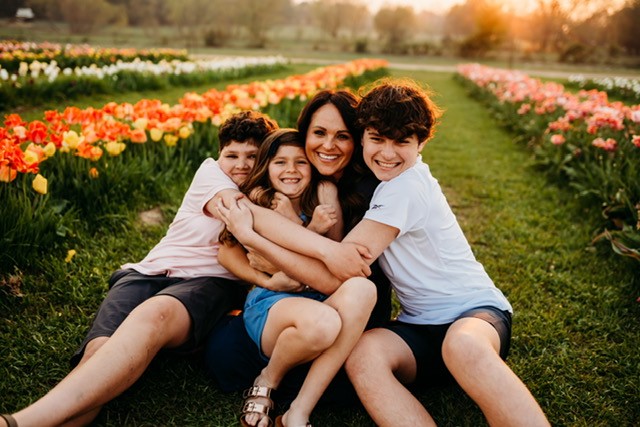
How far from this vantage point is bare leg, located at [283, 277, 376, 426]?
1.86 metres

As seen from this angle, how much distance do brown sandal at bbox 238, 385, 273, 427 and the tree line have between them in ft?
112

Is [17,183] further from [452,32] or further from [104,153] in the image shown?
[452,32]

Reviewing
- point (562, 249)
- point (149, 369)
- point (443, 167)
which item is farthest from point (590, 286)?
point (443, 167)

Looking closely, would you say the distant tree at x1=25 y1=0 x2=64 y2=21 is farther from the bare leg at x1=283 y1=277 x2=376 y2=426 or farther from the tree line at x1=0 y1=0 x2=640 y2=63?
the bare leg at x1=283 y1=277 x2=376 y2=426

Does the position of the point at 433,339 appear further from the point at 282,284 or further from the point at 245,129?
the point at 245,129

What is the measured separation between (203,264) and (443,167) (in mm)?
4812

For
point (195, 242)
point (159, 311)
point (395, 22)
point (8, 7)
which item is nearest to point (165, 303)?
point (159, 311)

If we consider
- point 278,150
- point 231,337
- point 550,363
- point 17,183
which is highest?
point 278,150

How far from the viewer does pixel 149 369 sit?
7.55ft

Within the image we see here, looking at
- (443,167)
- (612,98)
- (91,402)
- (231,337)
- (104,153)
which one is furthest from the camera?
(612,98)

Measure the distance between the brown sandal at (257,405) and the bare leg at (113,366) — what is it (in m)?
0.41

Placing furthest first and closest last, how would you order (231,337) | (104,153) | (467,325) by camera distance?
(104,153) → (231,337) → (467,325)

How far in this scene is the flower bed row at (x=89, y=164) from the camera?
2.86m

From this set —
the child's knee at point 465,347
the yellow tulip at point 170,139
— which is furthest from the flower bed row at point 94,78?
the child's knee at point 465,347
